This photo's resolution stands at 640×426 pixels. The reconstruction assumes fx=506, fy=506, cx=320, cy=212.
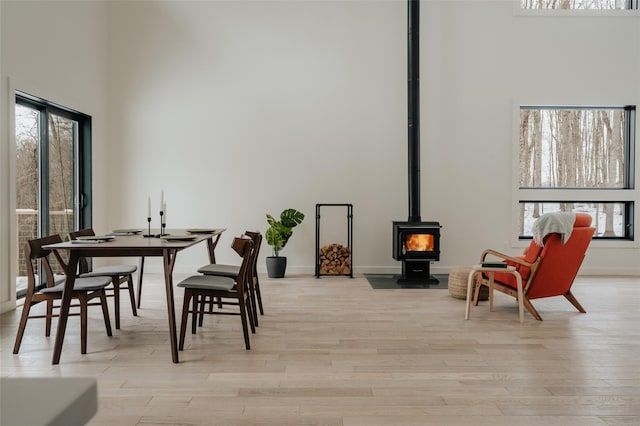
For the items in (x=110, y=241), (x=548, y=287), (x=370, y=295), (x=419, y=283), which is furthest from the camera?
(x=419, y=283)

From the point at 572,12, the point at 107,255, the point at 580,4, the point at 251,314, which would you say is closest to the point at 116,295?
the point at 107,255

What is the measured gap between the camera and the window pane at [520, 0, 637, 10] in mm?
7559

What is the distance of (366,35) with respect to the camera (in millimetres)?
7352

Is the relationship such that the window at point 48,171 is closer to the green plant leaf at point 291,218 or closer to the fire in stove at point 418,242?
the green plant leaf at point 291,218

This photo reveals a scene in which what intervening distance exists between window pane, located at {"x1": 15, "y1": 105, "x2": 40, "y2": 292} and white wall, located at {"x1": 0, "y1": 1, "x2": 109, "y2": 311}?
340 millimetres

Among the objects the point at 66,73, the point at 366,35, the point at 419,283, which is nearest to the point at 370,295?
the point at 419,283

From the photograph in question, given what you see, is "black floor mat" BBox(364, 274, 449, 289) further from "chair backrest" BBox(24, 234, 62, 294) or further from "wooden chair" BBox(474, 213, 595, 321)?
"chair backrest" BBox(24, 234, 62, 294)

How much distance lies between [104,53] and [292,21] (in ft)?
8.86

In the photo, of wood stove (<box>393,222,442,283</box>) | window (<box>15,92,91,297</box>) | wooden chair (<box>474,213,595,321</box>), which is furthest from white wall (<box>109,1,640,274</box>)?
wooden chair (<box>474,213,595,321</box>)

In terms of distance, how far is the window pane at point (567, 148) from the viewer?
7547mm

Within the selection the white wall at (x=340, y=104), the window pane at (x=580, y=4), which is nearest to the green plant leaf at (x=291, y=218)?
the white wall at (x=340, y=104)

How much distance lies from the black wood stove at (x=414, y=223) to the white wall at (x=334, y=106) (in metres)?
0.49

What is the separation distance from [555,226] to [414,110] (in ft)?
9.53

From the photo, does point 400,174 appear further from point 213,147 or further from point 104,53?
point 104,53
